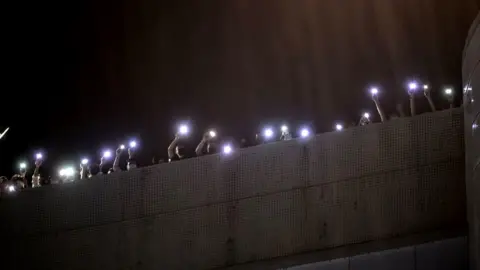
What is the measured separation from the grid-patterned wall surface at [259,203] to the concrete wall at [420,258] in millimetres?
830

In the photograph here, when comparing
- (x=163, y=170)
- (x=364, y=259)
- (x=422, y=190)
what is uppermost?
(x=163, y=170)

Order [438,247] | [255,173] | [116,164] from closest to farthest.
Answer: [438,247] < [255,173] < [116,164]

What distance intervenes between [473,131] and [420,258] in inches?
72.5

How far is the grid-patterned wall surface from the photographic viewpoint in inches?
372

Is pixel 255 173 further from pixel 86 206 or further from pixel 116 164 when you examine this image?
pixel 116 164

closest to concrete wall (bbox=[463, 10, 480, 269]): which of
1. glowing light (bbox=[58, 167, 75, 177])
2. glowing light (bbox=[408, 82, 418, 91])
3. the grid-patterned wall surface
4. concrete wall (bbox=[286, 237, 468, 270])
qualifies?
concrete wall (bbox=[286, 237, 468, 270])

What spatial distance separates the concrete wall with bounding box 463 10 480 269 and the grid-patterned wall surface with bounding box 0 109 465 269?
1223mm

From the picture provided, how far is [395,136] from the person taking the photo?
972cm

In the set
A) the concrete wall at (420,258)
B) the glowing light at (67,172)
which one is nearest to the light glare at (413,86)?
the concrete wall at (420,258)

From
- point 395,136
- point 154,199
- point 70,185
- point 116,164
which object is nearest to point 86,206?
point 70,185

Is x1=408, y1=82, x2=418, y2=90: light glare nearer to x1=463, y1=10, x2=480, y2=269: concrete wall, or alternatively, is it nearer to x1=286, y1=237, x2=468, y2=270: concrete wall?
x1=463, y1=10, x2=480, y2=269: concrete wall

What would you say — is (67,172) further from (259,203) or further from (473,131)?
(473,131)

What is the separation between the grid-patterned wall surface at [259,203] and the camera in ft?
31.0

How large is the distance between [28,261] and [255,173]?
4.22m
